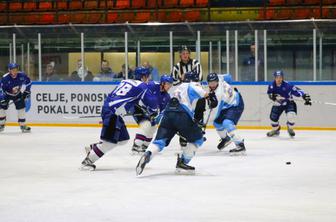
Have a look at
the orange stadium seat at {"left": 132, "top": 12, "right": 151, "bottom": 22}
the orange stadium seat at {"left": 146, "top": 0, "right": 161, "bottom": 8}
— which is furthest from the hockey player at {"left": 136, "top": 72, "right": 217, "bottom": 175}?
the orange stadium seat at {"left": 146, "top": 0, "right": 161, "bottom": 8}

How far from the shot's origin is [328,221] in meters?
5.95

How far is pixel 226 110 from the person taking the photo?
11.3m

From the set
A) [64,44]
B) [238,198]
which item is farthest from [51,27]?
[238,198]

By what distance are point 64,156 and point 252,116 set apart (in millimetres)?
5476

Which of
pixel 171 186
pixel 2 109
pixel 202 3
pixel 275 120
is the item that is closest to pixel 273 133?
pixel 275 120

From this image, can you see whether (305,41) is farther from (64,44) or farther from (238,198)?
(238,198)

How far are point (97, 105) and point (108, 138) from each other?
7.26 meters

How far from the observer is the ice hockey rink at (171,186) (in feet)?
20.9

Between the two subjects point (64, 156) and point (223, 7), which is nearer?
point (64, 156)

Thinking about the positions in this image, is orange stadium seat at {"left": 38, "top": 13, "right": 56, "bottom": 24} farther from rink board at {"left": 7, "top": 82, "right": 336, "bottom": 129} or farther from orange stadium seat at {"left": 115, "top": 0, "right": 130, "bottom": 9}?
rink board at {"left": 7, "top": 82, "right": 336, "bottom": 129}

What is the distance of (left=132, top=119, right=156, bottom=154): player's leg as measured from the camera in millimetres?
10695

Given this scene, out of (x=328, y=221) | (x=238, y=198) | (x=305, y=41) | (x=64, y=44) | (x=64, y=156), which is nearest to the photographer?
(x=328, y=221)

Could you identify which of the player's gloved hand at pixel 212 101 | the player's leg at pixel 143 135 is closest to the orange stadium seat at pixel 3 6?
the player's leg at pixel 143 135

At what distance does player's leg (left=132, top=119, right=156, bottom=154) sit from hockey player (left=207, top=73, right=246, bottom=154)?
95 cm
